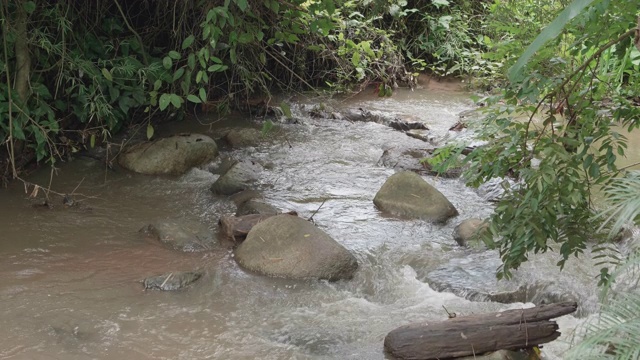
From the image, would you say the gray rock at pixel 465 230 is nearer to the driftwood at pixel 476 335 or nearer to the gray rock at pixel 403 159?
the gray rock at pixel 403 159

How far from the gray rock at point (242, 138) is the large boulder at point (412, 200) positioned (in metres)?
1.73

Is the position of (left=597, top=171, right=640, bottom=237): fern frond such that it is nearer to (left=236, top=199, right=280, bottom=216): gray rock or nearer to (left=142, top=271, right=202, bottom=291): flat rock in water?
(left=142, top=271, right=202, bottom=291): flat rock in water

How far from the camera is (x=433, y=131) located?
7434mm

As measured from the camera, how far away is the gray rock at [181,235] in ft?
15.1

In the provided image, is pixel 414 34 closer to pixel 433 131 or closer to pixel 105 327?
pixel 433 131

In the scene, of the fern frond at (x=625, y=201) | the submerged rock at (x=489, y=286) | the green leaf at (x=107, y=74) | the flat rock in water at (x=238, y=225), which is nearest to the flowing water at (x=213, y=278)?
the submerged rock at (x=489, y=286)

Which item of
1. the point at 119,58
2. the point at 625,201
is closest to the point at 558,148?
the point at 625,201

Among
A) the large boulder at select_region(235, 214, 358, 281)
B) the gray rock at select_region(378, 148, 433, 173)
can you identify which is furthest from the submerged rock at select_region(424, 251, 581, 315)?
the gray rock at select_region(378, 148, 433, 173)

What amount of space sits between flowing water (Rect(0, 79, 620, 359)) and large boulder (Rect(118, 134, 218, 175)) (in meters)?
0.11

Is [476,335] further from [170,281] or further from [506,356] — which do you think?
[170,281]

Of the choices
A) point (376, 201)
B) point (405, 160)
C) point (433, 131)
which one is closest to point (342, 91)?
point (433, 131)

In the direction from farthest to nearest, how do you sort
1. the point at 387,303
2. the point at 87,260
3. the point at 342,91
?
the point at 342,91 → the point at 87,260 → the point at 387,303

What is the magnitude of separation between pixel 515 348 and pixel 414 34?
760 cm

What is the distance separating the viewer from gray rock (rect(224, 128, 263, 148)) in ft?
22.0
